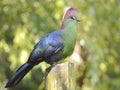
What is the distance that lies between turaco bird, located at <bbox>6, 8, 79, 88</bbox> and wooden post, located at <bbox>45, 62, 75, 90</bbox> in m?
0.35

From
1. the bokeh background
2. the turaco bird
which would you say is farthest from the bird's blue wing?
the bokeh background

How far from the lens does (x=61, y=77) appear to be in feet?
10.1

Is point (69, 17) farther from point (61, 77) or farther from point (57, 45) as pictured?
point (61, 77)

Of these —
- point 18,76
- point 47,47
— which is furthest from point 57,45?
point 18,76

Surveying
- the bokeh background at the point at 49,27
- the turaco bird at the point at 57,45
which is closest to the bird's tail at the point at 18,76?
the turaco bird at the point at 57,45

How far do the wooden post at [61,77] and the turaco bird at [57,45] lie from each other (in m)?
0.35

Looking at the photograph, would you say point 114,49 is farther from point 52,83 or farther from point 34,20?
point 52,83

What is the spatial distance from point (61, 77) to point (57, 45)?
44 cm

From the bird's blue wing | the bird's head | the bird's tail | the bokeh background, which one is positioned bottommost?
the bokeh background

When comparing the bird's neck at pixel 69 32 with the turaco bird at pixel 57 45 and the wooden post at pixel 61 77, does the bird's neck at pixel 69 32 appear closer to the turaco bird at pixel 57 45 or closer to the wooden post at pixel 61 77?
the turaco bird at pixel 57 45

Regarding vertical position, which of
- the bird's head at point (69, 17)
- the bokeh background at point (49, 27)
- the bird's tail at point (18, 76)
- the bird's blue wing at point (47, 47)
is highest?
the bird's head at point (69, 17)

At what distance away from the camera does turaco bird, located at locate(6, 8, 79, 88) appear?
11.2 ft

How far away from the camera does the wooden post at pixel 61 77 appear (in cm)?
306

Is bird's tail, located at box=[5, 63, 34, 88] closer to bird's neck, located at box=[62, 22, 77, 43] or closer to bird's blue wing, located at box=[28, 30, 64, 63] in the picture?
bird's blue wing, located at box=[28, 30, 64, 63]
